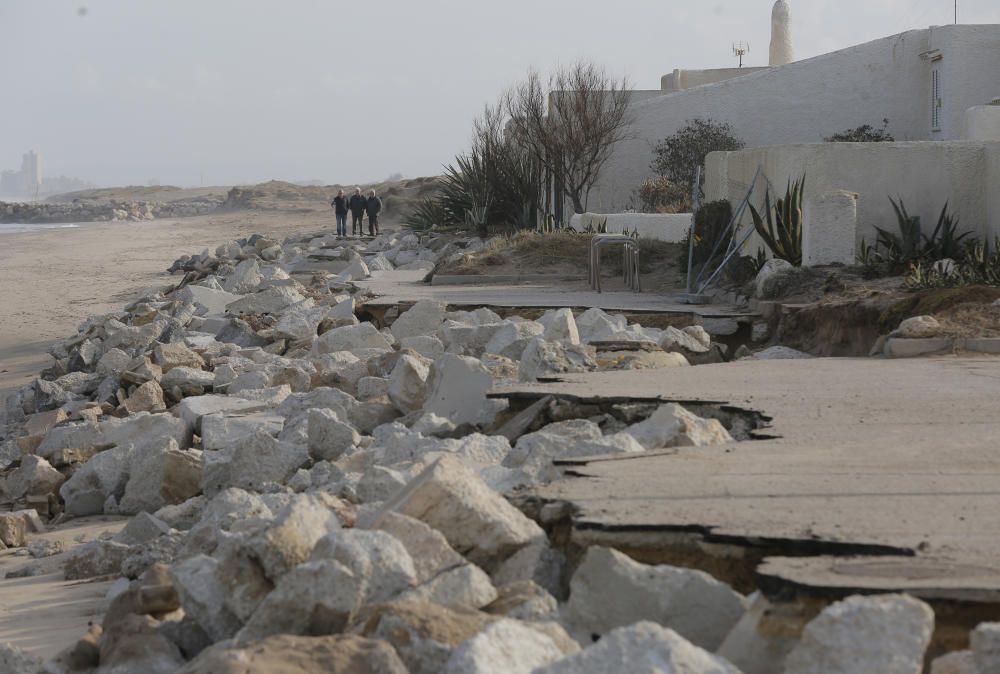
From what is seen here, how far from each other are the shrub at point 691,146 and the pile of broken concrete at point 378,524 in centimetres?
1462

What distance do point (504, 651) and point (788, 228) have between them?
10.5 metres

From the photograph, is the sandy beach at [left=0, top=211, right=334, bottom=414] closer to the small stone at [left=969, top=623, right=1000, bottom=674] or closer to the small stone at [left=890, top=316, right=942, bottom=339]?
the small stone at [left=890, top=316, right=942, bottom=339]

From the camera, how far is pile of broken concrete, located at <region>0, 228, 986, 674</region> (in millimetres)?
2869

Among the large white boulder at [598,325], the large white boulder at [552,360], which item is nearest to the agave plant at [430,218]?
the large white boulder at [598,325]

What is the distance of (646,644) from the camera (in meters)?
2.50

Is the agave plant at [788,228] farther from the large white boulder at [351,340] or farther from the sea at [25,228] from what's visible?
the sea at [25,228]

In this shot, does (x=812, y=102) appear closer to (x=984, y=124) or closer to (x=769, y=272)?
(x=984, y=124)

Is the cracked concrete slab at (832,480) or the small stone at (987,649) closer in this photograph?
the small stone at (987,649)

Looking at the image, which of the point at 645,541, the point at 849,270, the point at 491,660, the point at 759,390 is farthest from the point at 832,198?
the point at 491,660

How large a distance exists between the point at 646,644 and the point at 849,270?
31.6ft

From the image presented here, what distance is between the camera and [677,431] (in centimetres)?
502

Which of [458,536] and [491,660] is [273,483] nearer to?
[458,536]

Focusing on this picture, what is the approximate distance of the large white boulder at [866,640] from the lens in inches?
99.5

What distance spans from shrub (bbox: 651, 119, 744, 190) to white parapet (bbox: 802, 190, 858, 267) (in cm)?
1279
